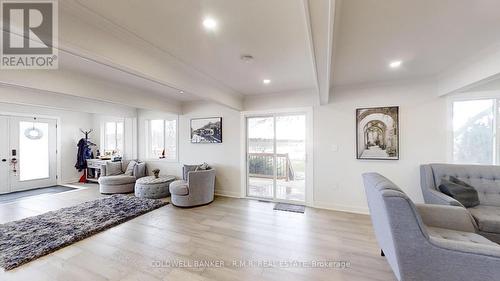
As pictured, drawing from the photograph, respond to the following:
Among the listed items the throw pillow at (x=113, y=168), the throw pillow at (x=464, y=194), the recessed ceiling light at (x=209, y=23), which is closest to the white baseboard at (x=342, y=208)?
the throw pillow at (x=464, y=194)

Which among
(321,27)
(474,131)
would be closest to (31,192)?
(321,27)

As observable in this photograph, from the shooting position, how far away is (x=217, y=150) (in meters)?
4.96

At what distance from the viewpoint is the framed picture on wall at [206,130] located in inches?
193

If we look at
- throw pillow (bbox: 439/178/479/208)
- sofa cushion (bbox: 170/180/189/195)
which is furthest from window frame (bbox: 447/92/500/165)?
sofa cushion (bbox: 170/180/189/195)

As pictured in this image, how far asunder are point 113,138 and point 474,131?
9073 mm

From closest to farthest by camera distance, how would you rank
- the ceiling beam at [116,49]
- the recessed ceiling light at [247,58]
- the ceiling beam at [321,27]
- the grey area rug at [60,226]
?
1. the ceiling beam at [321,27]
2. the ceiling beam at [116,49]
3. the grey area rug at [60,226]
4. the recessed ceiling light at [247,58]

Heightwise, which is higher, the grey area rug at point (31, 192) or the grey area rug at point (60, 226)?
the grey area rug at point (60, 226)

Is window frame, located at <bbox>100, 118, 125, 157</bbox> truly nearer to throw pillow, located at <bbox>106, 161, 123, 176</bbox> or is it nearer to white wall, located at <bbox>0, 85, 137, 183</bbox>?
white wall, located at <bbox>0, 85, 137, 183</bbox>

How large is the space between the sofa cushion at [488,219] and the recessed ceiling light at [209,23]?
3386mm

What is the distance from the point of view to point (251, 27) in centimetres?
180

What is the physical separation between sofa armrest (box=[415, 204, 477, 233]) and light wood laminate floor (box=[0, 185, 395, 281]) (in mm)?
697

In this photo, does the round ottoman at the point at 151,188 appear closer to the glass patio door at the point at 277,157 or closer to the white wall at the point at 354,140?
the glass patio door at the point at 277,157

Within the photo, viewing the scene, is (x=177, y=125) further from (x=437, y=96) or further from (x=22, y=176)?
(x=437, y=96)

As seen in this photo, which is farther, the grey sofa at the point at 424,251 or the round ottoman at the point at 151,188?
the round ottoman at the point at 151,188
